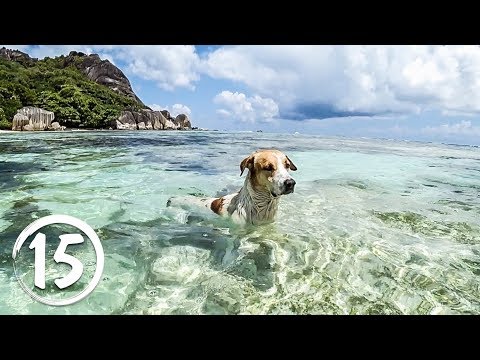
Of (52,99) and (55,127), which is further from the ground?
(52,99)

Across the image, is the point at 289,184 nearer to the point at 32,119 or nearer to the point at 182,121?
the point at 32,119

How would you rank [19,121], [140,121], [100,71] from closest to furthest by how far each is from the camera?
[19,121] → [140,121] → [100,71]

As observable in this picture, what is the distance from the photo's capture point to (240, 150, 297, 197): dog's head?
5020mm

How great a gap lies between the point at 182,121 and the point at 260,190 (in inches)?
2960

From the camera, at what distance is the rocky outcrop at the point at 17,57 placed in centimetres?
6849

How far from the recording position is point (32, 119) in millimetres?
35156

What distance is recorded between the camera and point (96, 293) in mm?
3732

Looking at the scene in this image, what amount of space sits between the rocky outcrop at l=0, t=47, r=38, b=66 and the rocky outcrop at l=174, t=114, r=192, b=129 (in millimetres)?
30034

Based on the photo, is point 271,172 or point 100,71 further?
point 100,71

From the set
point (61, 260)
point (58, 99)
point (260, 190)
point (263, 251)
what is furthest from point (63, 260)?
point (58, 99)
